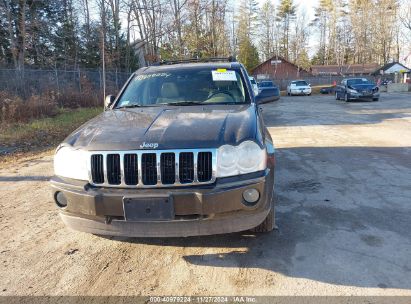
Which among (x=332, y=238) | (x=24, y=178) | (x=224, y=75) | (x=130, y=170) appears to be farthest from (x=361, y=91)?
(x=130, y=170)

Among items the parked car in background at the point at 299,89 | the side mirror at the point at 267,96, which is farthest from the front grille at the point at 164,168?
the parked car in background at the point at 299,89

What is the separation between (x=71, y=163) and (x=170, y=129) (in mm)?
907

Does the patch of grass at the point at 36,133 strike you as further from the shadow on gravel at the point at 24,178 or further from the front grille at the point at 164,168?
the front grille at the point at 164,168

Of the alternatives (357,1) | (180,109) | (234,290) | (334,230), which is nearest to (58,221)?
(180,109)

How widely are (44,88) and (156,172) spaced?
653 inches

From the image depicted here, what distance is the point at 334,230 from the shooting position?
3877mm

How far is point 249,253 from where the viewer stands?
3.47 metres

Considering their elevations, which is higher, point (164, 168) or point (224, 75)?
Answer: point (224, 75)

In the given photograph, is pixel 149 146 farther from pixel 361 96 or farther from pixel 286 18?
pixel 286 18

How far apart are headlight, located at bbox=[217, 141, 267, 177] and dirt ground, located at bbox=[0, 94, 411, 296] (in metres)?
0.86

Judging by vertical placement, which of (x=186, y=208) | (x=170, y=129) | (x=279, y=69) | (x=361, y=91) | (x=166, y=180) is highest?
(x=279, y=69)

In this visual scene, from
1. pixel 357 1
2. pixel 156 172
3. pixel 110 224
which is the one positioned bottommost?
pixel 110 224

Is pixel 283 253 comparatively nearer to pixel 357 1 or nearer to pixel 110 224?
pixel 110 224

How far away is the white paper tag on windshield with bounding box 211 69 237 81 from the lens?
186 inches
